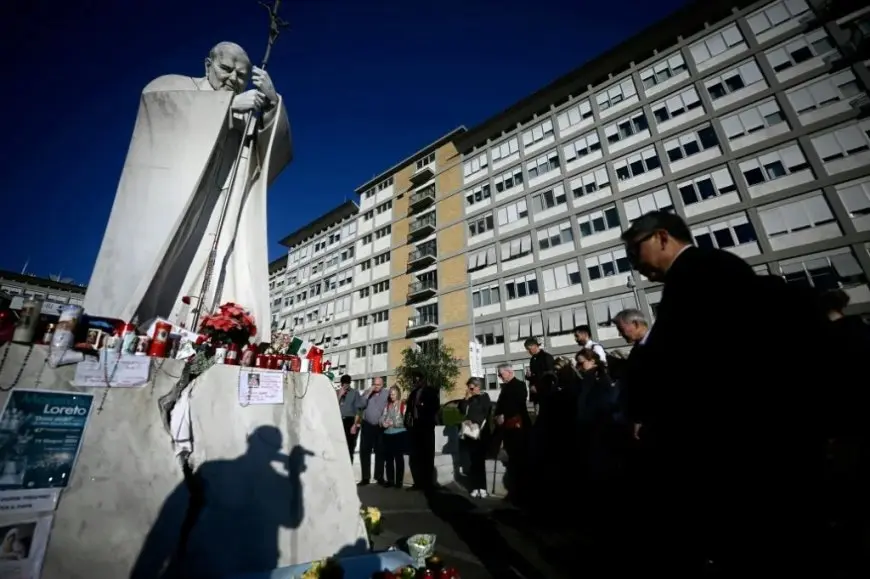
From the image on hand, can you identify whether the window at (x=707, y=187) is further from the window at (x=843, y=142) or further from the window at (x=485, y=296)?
the window at (x=485, y=296)

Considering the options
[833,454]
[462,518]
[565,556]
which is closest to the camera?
[833,454]

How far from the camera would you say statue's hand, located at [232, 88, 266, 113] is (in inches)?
179

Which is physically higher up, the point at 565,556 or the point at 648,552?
the point at 648,552

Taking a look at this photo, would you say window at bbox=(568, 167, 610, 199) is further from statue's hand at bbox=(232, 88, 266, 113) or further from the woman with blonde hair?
statue's hand at bbox=(232, 88, 266, 113)

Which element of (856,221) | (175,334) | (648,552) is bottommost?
(648,552)

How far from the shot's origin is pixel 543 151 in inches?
1007

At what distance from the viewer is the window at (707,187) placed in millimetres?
18266

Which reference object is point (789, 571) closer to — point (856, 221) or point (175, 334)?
point (175, 334)

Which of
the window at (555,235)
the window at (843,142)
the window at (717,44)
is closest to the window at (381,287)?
the window at (555,235)

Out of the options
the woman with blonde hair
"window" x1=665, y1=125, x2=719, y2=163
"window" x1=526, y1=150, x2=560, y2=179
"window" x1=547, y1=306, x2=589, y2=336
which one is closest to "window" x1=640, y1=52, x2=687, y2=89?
"window" x1=665, y1=125, x2=719, y2=163

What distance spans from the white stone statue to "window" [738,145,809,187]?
22.5 m

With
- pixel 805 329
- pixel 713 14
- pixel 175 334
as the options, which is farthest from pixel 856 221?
pixel 175 334

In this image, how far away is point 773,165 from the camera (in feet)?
56.4

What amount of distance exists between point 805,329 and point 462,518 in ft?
14.3
